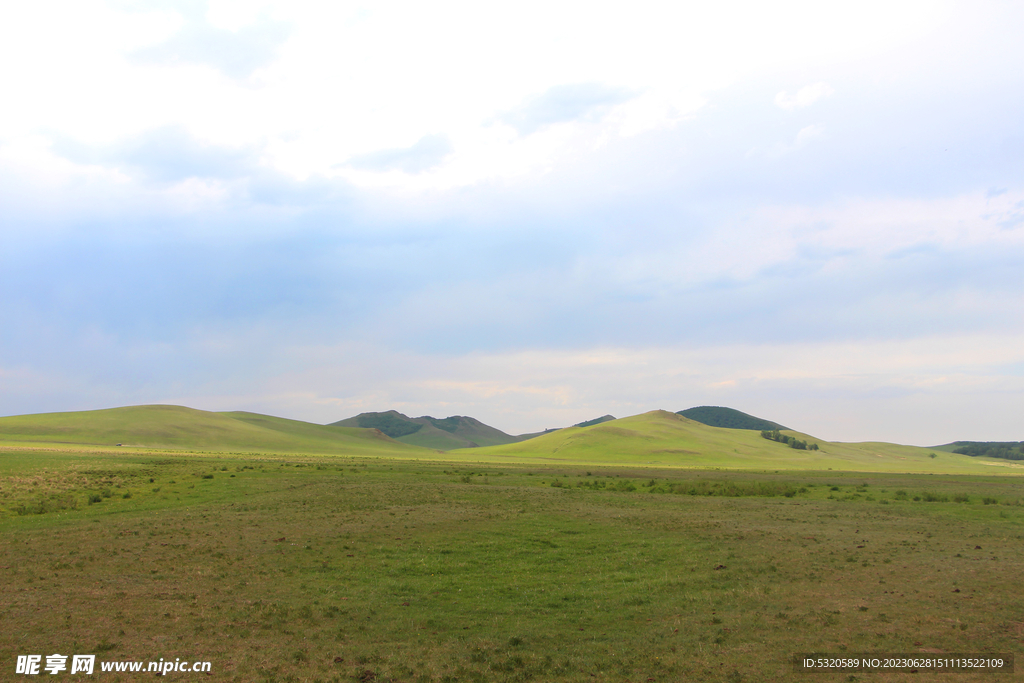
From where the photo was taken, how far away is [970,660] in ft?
41.0

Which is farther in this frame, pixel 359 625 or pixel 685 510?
pixel 685 510

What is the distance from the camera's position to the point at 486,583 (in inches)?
791

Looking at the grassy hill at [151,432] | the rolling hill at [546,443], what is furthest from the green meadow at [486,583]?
the grassy hill at [151,432]

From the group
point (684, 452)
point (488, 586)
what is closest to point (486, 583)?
point (488, 586)

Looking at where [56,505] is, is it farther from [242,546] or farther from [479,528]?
[479,528]

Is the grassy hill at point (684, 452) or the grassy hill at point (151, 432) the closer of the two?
the grassy hill at point (151, 432)

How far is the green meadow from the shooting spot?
13070mm

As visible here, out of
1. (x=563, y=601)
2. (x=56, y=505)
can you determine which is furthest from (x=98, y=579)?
(x=56, y=505)

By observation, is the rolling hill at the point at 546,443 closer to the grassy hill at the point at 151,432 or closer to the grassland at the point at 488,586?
the grassy hill at the point at 151,432

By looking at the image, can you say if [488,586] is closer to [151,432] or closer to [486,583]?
[486,583]

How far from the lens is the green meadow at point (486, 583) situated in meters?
13.1

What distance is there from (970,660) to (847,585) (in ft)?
22.4

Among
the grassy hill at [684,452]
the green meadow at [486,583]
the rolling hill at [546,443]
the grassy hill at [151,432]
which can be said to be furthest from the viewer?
the grassy hill at [684,452]

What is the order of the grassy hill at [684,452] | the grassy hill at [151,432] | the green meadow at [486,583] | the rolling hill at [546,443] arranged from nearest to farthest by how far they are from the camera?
1. the green meadow at [486,583]
2. the rolling hill at [546,443]
3. the grassy hill at [151,432]
4. the grassy hill at [684,452]
